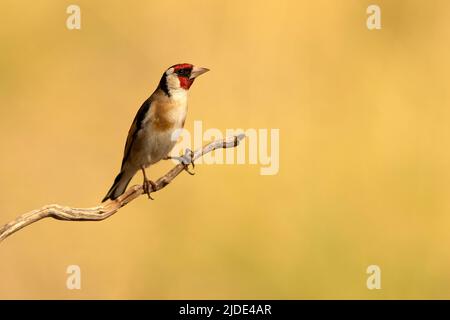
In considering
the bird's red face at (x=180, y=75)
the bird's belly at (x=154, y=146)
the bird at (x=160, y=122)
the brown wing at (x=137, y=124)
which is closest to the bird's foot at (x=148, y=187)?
the bird at (x=160, y=122)

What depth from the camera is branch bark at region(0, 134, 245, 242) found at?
604 cm

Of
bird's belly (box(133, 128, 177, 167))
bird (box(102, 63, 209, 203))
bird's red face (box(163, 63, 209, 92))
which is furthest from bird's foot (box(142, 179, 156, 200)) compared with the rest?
bird's red face (box(163, 63, 209, 92))

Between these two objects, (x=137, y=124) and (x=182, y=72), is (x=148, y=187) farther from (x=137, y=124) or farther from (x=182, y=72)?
(x=182, y=72)

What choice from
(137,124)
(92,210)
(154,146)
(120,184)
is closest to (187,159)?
(154,146)

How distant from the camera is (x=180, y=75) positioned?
7645 millimetres

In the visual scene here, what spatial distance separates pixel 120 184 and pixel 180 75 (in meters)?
1.13

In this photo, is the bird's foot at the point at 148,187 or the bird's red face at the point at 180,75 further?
the bird's red face at the point at 180,75

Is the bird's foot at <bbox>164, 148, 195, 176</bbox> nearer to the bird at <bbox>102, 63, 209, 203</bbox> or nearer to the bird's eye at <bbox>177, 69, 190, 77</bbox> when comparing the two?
the bird at <bbox>102, 63, 209, 203</bbox>

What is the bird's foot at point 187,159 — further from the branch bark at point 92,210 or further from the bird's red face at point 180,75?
the bird's red face at point 180,75

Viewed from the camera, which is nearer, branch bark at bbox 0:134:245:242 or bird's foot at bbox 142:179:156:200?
branch bark at bbox 0:134:245:242

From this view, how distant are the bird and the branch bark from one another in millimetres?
226

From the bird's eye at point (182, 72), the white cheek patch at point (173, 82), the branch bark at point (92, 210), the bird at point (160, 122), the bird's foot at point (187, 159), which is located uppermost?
the bird's eye at point (182, 72)

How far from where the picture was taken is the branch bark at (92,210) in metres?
6.04

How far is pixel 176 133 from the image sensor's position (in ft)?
24.7
